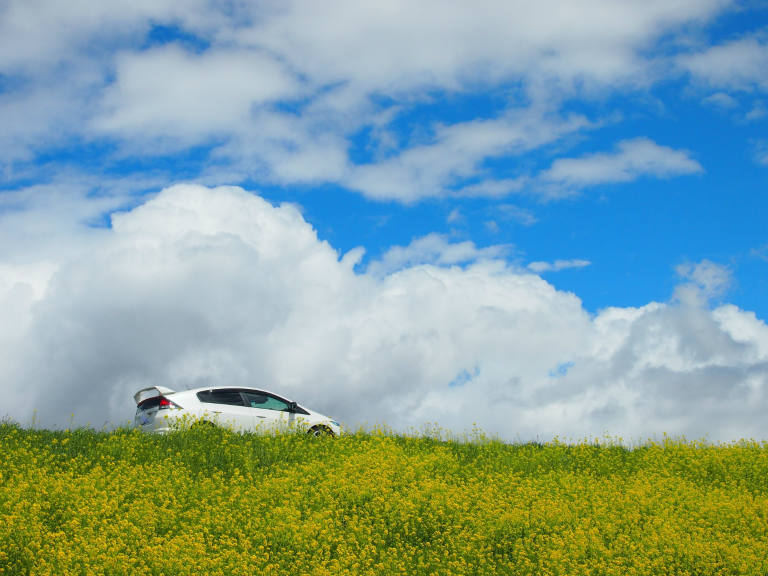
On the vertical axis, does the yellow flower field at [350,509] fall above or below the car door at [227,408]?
below

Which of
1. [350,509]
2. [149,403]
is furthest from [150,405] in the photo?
[350,509]

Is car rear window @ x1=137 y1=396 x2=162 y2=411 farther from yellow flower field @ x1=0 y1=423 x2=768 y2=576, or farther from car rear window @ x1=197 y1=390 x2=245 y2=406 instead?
car rear window @ x1=197 y1=390 x2=245 y2=406

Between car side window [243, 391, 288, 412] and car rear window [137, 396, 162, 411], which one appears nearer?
car rear window [137, 396, 162, 411]

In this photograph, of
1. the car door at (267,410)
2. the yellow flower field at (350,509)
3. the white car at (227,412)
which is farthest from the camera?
the car door at (267,410)

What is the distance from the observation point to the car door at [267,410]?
1977 cm

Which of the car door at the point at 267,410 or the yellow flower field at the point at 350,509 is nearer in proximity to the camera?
the yellow flower field at the point at 350,509

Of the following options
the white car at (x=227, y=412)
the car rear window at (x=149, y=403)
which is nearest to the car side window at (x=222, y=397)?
the white car at (x=227, y=412)

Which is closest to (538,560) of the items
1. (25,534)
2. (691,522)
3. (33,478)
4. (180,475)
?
(691,522)

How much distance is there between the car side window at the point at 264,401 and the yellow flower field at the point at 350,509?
3.44 ft

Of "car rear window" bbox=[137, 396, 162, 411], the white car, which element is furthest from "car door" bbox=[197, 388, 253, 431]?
"car rear window" bbox=[137, 396, 162, 411]

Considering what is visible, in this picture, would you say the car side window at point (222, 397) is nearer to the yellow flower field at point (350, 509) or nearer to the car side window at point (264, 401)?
the car side window at point (264, 401)

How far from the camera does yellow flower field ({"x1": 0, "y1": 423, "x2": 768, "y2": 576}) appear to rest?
1262 cm

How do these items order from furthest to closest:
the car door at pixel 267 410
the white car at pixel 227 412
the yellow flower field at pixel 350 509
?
1. the car door at pixel 267 410
2. the white car at pixel 227 412
3. the yellow flower field at pixel 350 509

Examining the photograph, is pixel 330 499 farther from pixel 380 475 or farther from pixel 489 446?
pixel 489 446
